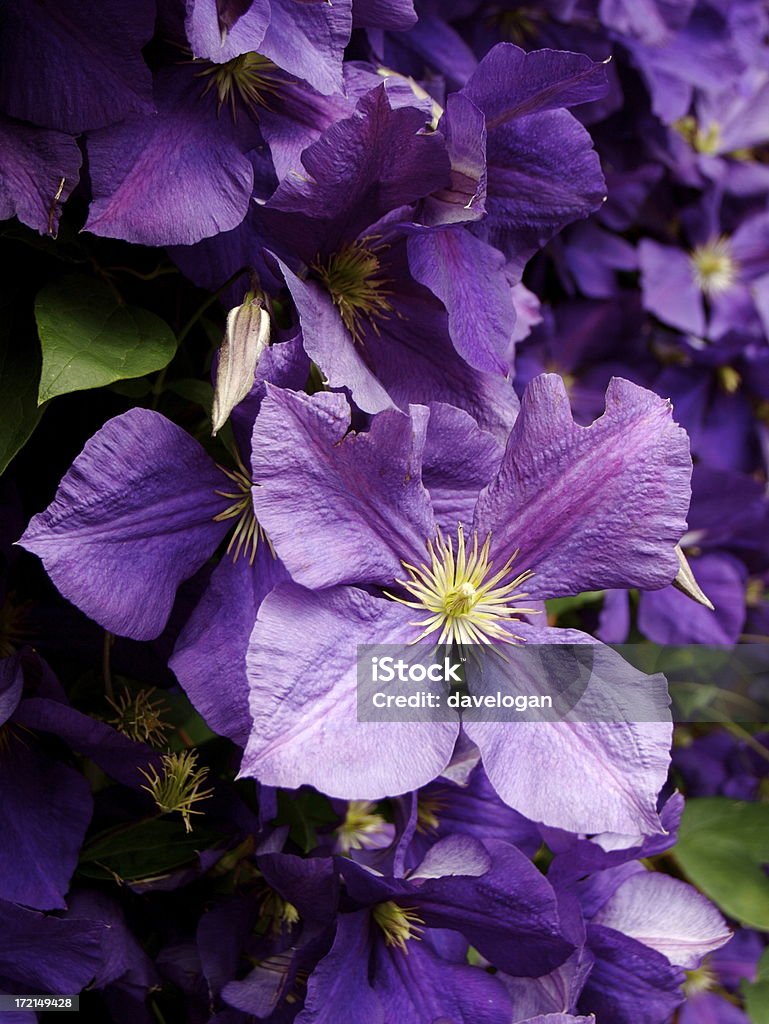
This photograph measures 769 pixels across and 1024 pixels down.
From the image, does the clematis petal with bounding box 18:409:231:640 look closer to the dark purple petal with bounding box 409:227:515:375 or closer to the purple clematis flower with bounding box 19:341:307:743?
the purple clematis flower with bounding box 19:341:307:743

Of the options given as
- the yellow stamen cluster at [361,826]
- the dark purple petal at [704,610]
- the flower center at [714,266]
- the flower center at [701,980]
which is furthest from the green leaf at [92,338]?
the flower center at [701,980]

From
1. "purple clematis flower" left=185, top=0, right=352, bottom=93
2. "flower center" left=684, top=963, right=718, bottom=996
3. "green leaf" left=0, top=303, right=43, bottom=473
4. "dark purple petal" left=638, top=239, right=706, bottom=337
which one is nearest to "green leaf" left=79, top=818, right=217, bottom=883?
"green leaf" left=0, top=303, right=43, bottom=473

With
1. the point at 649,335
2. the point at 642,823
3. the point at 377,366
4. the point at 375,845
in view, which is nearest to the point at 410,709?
the point at 642,823

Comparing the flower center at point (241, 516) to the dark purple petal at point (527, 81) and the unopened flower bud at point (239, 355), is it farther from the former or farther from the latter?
the dark purple petal at point (527, 81)

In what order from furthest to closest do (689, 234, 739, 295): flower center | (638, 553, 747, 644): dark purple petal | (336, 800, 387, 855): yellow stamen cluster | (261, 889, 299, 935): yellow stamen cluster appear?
(689, 234, 739, 295): flower center < (638, 553, 747, 644): dark purple petal < (336, 800, 387, 855): yellow stamen cluster < (261, 889, 299, 935): yellow stamen cluster

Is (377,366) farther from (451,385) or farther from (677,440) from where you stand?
(677,440)

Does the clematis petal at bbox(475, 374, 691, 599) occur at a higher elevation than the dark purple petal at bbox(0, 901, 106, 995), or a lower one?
higher
